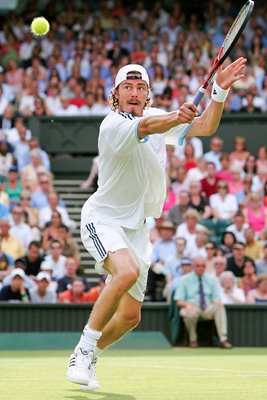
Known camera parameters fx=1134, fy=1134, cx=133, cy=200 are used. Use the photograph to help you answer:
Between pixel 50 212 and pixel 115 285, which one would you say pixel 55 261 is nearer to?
pixel 50 212

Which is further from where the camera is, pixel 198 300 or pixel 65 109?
pixel 65 109

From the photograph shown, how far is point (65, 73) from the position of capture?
22.4 meters

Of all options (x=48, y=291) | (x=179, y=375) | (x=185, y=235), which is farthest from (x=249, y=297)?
(x=179, y=375)

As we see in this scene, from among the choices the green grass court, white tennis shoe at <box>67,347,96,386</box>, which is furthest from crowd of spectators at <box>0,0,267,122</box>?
white tennis shoe at <box>67,347,96,386</box>

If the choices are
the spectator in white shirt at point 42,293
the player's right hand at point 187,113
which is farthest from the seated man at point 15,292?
the player's right hand at point 187,113

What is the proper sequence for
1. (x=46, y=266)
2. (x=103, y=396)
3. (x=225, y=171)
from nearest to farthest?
1. (x=103, y=396)
2. (x=46, y=266)
3. (x=225, y=171)

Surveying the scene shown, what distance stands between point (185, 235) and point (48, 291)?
255cm

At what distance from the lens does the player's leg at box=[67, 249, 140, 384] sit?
25.9 ft

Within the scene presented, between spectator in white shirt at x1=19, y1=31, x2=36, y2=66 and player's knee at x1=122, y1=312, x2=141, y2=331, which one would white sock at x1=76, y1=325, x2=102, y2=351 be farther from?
spectator in white shirt at x1=19, y1=31, x2=36, y2=66

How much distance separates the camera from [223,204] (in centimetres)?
1847

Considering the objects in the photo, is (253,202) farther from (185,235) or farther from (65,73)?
(65,73)

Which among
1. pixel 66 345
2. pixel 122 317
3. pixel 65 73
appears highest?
pixel 65 73

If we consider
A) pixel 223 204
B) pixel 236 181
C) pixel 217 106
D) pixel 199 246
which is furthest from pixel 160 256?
pixel 217 106

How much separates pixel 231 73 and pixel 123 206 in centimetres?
124
